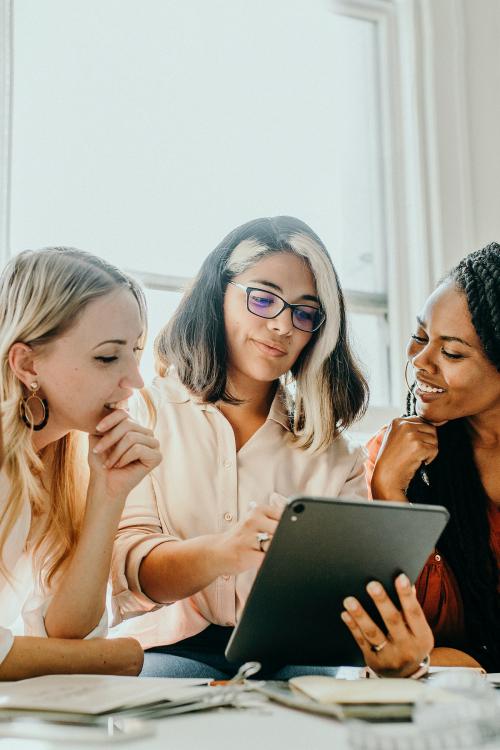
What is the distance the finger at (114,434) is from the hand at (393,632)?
1.60ft

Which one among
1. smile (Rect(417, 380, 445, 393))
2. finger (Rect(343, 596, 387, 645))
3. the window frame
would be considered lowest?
finger (Rect(343, 596, 387, 645))

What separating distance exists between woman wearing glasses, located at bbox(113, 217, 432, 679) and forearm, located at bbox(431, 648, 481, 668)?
33 cm

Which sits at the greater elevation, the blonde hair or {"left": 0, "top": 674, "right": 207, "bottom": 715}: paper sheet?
the blonde hair

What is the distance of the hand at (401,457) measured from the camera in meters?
1.79

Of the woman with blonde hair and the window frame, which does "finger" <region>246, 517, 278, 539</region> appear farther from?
the window frame

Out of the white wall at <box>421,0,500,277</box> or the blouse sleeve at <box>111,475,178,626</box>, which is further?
the white wall at <box>421,0,500,277</box>

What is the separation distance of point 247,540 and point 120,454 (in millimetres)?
287

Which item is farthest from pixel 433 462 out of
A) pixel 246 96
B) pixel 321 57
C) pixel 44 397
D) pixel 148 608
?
pixel 321 57

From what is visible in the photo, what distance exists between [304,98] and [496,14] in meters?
0.76

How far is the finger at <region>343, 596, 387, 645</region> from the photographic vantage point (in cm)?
115

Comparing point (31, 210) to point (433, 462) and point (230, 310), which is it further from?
point (433, 462)

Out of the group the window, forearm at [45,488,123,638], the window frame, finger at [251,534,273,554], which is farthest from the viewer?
the window frame

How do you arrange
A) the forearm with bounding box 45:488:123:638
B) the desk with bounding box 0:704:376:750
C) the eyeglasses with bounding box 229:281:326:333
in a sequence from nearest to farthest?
the desk with bounding box 0:704:376:750, the forearm with bounding box 45:488:123:638, the eyeglasses with bounding box 229:281:326:333

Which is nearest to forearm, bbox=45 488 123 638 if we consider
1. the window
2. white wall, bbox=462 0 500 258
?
the window
